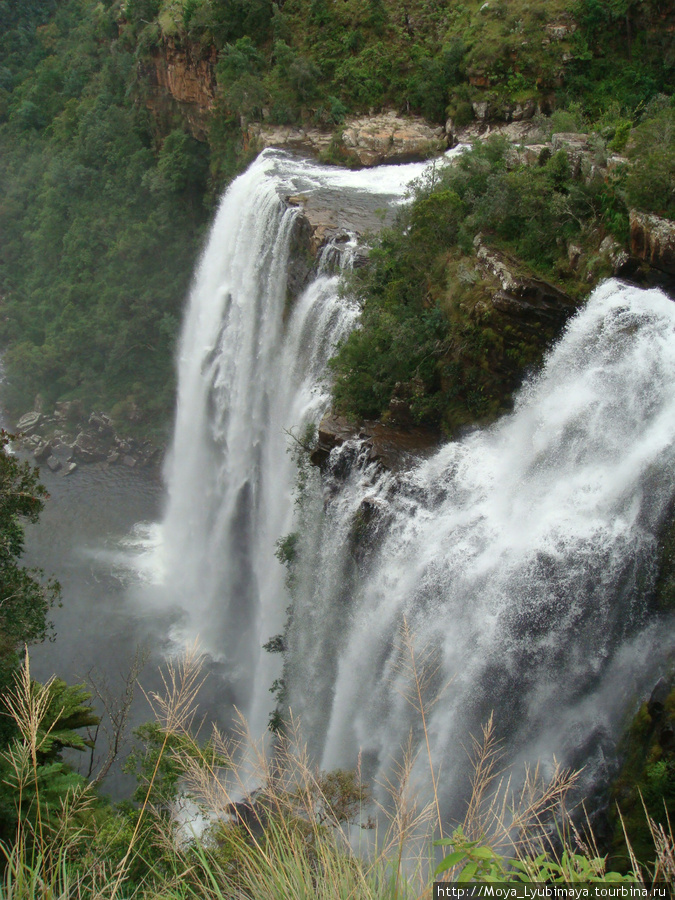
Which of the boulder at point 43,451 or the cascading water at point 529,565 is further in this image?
the boulder at point 43,451

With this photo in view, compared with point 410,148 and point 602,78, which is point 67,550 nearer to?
point 410,148

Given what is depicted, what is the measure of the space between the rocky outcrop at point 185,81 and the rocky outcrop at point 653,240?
91.3 ft

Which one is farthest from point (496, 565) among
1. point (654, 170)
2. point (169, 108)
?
point (169, 108)

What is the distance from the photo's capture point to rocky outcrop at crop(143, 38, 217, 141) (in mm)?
33469

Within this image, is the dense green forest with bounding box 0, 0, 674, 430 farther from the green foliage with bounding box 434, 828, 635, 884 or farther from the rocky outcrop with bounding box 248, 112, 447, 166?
the green foliage with bounding box 434, 828, 635, 884

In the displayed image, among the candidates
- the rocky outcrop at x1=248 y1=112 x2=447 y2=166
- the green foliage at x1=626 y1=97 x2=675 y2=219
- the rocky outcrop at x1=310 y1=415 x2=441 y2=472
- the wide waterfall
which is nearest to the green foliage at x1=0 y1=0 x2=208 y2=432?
the rocky outcrop at x1=248 y1=112 x2=447 y2=166

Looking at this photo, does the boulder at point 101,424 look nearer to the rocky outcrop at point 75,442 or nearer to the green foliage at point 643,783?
the rocky outcrop at point 75,442

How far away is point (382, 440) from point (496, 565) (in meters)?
4.44

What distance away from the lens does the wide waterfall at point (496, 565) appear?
33.4 ft

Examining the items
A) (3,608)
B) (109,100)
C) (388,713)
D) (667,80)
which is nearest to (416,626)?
(388,713)

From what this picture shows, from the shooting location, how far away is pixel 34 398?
37281 mm

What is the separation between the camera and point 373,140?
2775cm

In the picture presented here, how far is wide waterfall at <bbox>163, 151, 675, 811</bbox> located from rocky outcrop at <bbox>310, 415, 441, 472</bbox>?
333 millimetres

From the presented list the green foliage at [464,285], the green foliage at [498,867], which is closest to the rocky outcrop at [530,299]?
the green foliage at [464,285]
